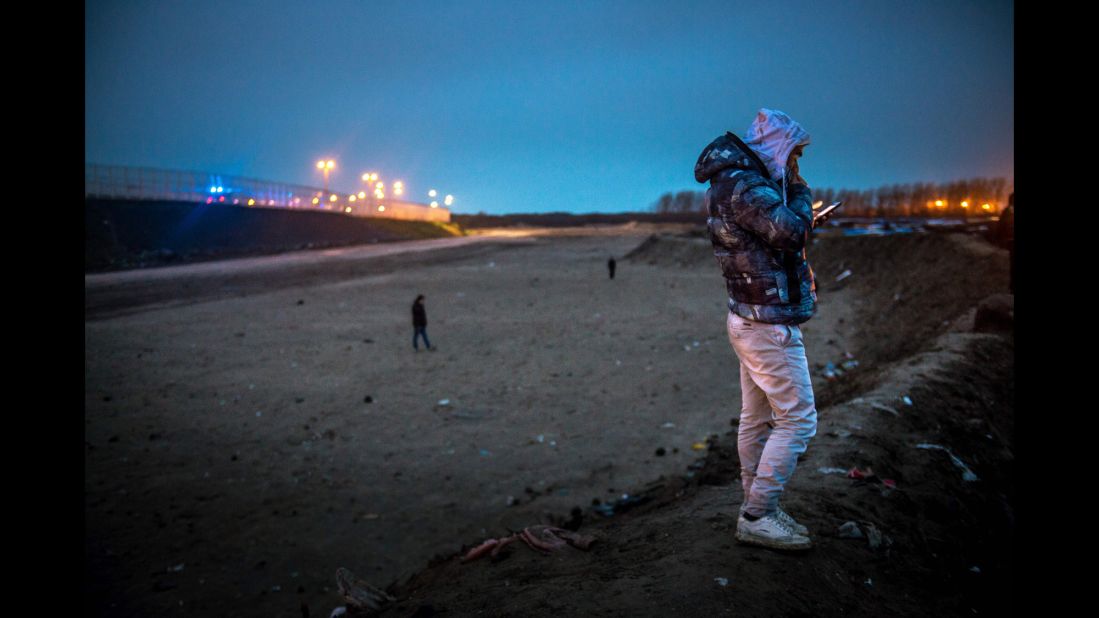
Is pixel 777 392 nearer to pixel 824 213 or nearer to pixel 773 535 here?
pixel 773 535

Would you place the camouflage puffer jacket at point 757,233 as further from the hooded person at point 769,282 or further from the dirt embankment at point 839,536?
the dirt embankment at point 839,536

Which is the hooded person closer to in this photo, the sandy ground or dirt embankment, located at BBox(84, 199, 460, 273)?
the sandy ground

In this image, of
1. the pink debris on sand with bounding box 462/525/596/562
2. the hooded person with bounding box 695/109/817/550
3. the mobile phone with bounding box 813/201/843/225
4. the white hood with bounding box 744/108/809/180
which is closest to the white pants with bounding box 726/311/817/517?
the hooded person with bounding box 695/109/817/550

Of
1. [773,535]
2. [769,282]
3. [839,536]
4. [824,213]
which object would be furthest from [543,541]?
[824,213]

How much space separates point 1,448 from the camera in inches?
49.5

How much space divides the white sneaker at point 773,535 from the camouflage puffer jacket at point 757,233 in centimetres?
105

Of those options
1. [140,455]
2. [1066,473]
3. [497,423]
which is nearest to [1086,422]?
[1066,473]

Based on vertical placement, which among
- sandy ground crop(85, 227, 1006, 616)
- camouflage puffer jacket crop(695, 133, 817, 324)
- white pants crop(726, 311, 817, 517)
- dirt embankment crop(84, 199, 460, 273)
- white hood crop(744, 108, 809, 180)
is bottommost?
sandy ground crop(85, 227, 1006, 616)

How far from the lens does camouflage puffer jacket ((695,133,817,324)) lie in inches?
127

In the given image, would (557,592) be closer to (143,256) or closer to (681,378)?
(681,378)

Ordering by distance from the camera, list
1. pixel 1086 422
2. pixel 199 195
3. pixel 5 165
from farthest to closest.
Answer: pixel 199 195
pixel 1086 422
pixel 5 165

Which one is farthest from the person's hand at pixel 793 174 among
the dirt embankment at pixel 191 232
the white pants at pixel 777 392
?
the dirt embankment at pixel 191 232

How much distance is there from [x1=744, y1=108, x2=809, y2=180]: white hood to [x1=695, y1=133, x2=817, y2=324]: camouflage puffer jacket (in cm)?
5

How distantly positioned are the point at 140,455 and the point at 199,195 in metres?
46.8
